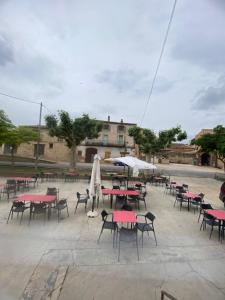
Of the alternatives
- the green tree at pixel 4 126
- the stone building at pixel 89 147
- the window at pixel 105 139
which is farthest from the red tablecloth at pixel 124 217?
the window at pixel 105 139

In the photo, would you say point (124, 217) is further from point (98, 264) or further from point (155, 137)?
point (155, 137)

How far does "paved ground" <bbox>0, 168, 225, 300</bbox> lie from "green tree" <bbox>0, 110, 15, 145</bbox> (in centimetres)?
1414

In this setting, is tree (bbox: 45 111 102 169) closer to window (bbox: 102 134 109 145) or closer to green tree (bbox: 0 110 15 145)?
green tree (bbox: 0 110 15 145)

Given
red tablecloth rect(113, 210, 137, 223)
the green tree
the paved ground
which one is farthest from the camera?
the green tree

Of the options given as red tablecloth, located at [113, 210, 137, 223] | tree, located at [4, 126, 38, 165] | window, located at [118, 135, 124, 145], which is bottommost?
A: red tablecloth, located at [113, 210, 137, 223]

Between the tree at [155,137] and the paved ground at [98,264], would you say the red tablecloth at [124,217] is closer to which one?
the paved ground at [98,264]

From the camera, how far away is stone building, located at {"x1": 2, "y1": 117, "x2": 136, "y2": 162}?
38562 millimetres

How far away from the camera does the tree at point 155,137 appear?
786 inches

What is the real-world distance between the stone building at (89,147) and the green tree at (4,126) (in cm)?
1748

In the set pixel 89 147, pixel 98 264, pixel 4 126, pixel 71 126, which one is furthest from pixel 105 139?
pixel 98 264

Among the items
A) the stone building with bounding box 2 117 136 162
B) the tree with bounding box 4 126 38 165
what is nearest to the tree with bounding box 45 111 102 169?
the tree with bounding box 4 126 38 165

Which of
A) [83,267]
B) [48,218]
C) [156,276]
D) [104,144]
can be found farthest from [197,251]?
[104,144]

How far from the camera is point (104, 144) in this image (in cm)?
3969

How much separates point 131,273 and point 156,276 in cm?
51
